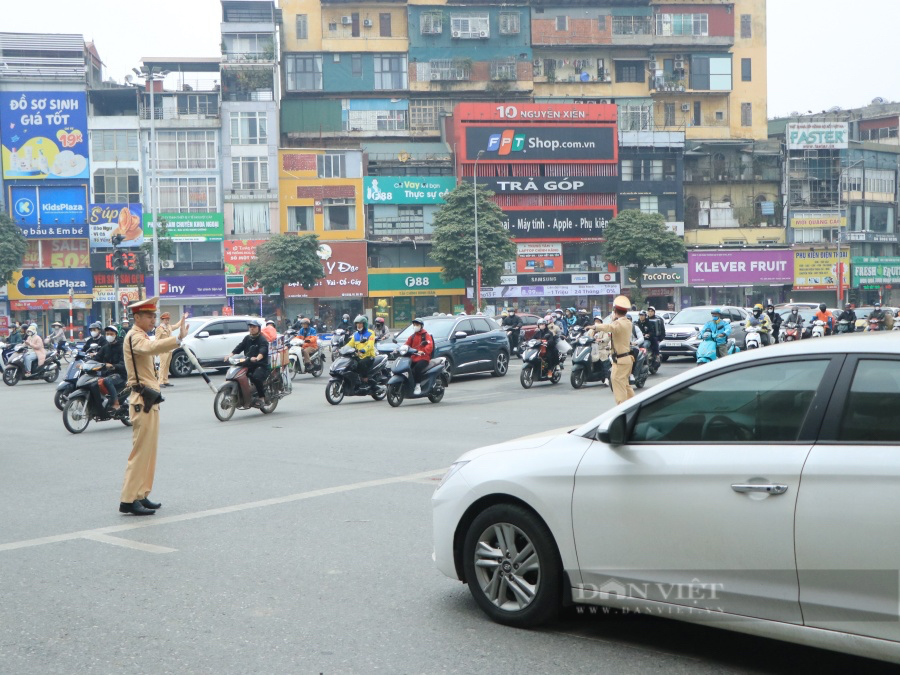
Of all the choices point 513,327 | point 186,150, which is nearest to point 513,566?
point 513,327

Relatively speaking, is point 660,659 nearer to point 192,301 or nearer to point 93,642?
point 93,642

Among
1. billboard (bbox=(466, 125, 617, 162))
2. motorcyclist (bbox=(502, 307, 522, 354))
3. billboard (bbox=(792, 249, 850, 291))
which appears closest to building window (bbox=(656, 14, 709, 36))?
billboard (bbox=(466, 125, 617, 162))

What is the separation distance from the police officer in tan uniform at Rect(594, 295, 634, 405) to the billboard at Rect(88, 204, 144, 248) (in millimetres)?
51686

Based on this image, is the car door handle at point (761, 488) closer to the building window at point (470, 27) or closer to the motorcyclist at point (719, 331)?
the motorcyclist at point (719, 331)

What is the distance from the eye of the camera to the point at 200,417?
16203 mm

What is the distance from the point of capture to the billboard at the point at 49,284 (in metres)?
59.4

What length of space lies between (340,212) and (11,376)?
40564 millimetres

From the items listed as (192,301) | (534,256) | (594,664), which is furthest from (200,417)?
(534,256)

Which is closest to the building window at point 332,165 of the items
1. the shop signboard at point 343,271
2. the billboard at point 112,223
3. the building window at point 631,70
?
the shop signboard at point 343,271

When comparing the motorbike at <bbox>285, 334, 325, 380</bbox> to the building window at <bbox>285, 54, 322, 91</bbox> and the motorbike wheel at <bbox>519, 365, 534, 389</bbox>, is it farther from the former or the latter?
the building window at <bbox>285, 54, 322, 91</bbox>

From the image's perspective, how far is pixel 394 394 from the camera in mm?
17312

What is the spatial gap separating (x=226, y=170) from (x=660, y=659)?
2443 inches

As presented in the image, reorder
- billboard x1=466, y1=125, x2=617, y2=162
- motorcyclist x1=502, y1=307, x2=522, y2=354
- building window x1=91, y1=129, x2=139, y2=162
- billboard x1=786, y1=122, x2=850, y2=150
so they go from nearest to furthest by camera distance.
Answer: motorcyclist x1=502, y1=307, x2=522, y2=354 < building window x1=91, y1=129, x2=139, y2=162 < billboard x1=466, y1=125, x2=617, y2=162 < billboard x1=786, y1=122, x2=850, y2=150

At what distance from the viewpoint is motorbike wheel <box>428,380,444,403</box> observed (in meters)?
17.8
